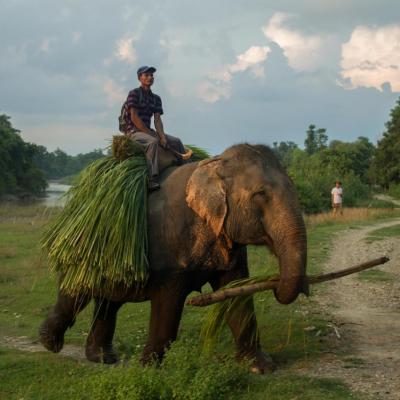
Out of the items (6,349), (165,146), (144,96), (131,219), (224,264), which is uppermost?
(144,96)

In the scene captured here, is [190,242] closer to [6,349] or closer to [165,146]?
[165,146]

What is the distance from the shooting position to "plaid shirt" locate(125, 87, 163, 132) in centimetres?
729

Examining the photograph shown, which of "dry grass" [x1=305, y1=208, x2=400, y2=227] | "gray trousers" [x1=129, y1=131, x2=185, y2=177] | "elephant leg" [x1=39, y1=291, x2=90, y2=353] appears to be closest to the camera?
"gray trousers" [x1=129, y1=131, x2=185, y2=177]

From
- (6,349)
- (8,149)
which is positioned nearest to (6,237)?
(6,349)

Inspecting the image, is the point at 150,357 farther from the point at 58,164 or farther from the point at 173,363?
the point at 58,164

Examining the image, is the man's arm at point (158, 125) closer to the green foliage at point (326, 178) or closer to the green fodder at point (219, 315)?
the green fodder at point (219, 315)

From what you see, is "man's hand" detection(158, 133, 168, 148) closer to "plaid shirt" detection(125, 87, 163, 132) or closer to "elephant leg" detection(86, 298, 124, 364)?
"plaid shirt" detection(125, 87, 163, 132)

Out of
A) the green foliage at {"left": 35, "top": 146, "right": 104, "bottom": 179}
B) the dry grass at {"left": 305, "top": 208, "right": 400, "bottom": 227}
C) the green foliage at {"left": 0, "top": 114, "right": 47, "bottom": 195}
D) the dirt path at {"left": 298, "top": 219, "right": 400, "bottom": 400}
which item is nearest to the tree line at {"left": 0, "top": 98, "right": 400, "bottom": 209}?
the green foliage at {"left": 0, "top": 114, "right": 47, "bottom": 195}

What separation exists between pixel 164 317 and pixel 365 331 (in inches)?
118

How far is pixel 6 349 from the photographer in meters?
8.30

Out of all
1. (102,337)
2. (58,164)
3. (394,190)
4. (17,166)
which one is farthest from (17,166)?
(58,164)

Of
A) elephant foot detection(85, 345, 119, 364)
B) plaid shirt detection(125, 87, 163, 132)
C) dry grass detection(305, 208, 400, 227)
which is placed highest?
plaid shirt detection(125, 87, 163, 132)

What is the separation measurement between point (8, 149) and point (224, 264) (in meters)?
49.6

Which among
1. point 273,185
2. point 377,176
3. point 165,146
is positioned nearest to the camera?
point 273,185
